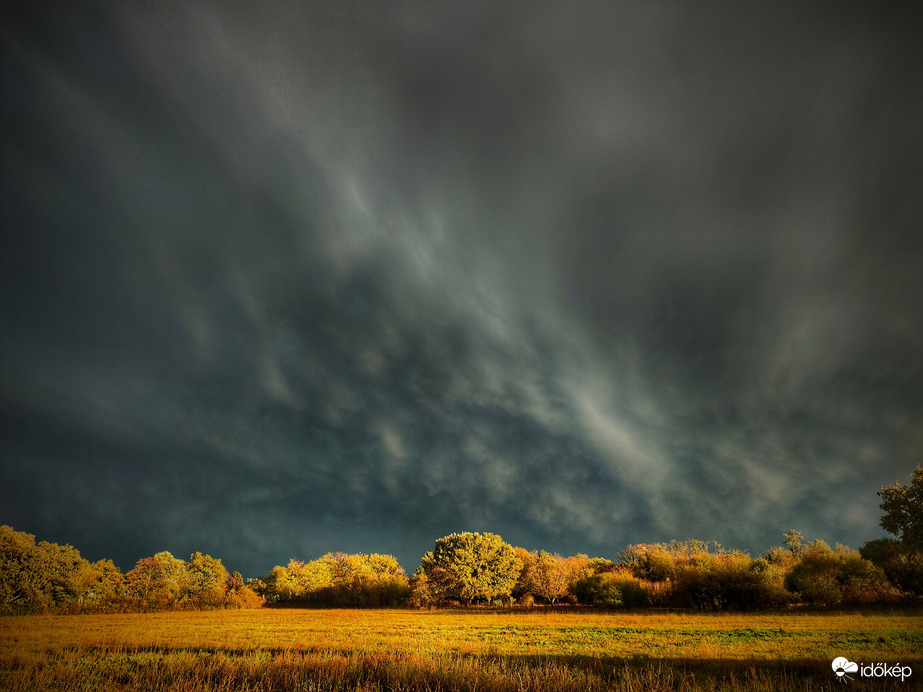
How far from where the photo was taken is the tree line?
56.2m

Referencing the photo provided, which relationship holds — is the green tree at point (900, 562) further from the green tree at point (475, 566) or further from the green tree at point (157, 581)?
the green tree at point (157, 581)

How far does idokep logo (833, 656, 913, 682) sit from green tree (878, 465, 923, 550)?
57.4 metres

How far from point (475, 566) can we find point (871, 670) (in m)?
87.1

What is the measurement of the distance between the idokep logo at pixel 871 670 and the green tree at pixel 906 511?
188 ft

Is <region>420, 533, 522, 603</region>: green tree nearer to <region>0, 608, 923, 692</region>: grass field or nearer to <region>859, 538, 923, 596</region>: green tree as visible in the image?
<region>0, 608, 923, 692</region>: grass field

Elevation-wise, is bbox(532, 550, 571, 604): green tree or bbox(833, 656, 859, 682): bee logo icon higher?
bbox(833, 656, 859, 682): bee logo icon

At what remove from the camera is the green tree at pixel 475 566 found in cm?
9088

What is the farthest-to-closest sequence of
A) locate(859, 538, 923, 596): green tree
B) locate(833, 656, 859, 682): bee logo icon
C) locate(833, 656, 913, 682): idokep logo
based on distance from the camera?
locate(859, 538, 923, 596): green tree < locate(833, 656, 859, 682): bee logo icon < locate(833, 656, 913, 682): idokep logo

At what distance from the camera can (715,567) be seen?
65.4 m

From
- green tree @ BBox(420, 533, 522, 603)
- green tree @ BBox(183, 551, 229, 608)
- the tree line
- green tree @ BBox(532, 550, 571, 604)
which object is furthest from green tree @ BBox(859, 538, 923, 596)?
green tree @ BBox(183, 551, 229, 608)

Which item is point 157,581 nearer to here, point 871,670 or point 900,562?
point 871,670

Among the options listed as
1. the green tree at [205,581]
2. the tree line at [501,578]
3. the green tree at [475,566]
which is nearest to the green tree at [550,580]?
the tree line at [501,578]

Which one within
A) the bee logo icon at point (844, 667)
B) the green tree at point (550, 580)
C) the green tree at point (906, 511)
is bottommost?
the green tree at point (550, 580)

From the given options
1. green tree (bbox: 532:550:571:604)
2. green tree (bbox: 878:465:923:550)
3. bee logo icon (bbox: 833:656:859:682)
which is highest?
green tree (bbox: 878:465:923:550)
